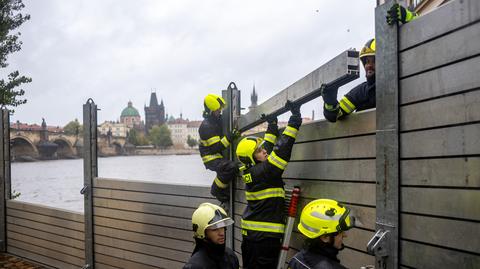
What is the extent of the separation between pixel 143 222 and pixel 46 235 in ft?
8.89

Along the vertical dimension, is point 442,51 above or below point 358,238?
above

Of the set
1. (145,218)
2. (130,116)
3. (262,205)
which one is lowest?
(145,218)

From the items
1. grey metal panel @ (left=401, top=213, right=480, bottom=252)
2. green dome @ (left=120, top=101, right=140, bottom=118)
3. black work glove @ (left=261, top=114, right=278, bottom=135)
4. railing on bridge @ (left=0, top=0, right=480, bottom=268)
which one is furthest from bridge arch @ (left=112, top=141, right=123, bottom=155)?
green dome @ (left=120, top=101, right=140, bottom=118)

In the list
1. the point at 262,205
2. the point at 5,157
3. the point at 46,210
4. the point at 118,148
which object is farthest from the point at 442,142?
the point at 118,148

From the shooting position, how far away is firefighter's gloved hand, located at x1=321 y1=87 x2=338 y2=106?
138 inches

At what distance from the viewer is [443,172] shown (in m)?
2.53

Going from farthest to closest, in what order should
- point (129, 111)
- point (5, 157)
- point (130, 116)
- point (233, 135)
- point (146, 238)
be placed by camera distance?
point (130, 116), point (129, 111), point (5, 157), point (146, 238), point (233, 135)

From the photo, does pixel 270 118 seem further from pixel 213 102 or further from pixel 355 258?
pixel 355 258

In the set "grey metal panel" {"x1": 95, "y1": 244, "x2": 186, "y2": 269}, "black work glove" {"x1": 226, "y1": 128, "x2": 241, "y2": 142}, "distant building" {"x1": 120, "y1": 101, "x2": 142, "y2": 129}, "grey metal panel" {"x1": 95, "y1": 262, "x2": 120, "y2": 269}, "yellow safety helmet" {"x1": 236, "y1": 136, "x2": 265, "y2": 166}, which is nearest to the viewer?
"yellow safety helmet" {"x1": 236, "y1": 136, "x2": 265, "y2": 166}

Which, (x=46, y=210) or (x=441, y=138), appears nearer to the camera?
A: (x=441, y=138)

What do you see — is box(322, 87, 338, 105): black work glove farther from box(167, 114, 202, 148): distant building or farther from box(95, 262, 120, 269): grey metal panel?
box(167, 114, 202, 148): distant building

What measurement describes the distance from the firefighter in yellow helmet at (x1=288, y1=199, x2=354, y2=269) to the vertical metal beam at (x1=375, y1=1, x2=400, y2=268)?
1.14 ft

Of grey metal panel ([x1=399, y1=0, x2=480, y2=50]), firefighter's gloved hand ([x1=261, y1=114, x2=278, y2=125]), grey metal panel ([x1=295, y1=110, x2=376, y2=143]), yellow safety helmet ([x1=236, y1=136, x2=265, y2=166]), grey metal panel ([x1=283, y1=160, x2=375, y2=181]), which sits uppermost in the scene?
grey metal panel ([x1=399, y1=0, x2=480, y2=50])

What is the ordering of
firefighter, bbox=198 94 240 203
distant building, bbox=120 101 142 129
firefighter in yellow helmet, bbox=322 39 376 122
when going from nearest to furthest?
firefighter in yellow helmet, bbox=322 39 376 122
firefighter, bbox=198 94 240 203
distant building, bbox=120 101 142 129
